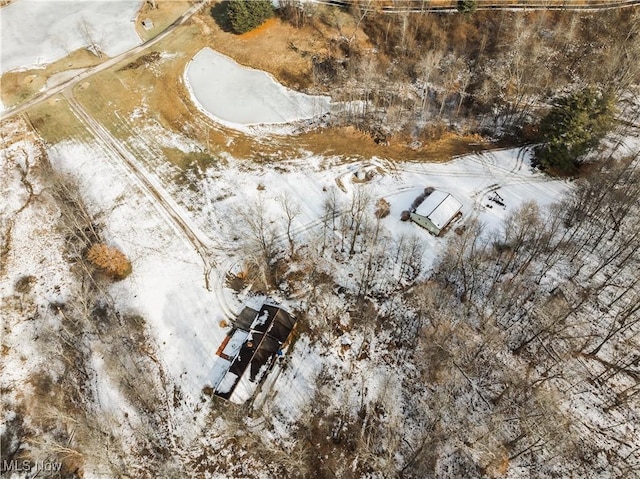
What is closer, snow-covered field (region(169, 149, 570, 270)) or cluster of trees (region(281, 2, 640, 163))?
snow-covered field (region(169, 149, 570, 270))

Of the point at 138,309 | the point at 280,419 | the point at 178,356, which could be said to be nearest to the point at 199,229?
the point at 138,309

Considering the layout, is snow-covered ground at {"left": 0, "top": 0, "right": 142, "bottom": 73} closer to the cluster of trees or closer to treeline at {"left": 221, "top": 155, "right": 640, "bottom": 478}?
the cluster of trees

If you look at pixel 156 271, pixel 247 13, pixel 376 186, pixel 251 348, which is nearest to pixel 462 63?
pixel 376 186

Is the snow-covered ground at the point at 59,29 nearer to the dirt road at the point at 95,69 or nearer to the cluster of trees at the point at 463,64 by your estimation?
the dirt road at the point at 95,69

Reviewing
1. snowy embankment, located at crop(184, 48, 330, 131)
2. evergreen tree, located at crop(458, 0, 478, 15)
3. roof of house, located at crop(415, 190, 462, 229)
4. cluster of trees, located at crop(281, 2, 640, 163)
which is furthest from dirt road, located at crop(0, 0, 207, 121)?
roof of house, located at crop(415, 190, 462, 229)

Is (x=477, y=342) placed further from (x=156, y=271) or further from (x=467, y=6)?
(x=467, y=6)
